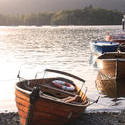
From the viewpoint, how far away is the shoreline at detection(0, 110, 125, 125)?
1320 centimetres

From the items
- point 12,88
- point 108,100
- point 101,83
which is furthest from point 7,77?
point 108,100

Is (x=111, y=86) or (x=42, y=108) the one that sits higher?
(x=42, y=108)

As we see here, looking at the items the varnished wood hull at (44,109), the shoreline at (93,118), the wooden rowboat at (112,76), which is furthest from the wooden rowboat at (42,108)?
the wooden rowboat at (112,76)

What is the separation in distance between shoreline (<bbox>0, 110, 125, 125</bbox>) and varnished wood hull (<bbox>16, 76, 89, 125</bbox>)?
1248mm

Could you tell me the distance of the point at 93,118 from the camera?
45.9 feet

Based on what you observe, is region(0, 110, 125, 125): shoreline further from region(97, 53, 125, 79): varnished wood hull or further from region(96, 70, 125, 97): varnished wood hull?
region(97, 53, 125, 79): varnished wood hull

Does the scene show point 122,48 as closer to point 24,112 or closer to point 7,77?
point 7,77

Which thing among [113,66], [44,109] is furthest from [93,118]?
[113,66]

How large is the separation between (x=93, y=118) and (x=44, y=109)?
A: 333 centimetres

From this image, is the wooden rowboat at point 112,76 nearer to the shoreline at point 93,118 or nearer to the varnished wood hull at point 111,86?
the varnished wood hull at point 111,86

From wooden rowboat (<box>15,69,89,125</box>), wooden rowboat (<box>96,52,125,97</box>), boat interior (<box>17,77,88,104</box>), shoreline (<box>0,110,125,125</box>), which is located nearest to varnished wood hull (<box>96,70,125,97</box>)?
wooden rowboat (<box>96,52,125,97</box>)

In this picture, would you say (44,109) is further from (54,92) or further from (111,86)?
(111,86)

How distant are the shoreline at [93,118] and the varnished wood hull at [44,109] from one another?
4.10 feet

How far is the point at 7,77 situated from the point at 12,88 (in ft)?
14.9
